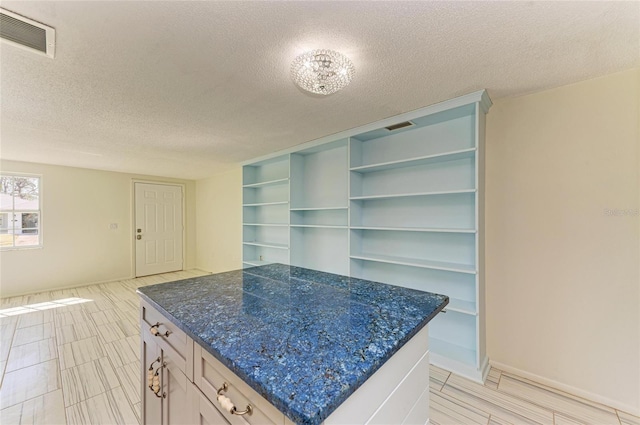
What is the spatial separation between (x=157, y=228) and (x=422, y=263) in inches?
219

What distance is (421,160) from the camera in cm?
240

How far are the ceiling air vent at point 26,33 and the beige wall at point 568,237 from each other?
9.85 feet

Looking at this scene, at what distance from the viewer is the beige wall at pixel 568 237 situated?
1721 mm

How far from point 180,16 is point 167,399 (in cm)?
→ 178

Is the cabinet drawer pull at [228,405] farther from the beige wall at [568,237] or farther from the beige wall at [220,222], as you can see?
the beige wall at [220,222]

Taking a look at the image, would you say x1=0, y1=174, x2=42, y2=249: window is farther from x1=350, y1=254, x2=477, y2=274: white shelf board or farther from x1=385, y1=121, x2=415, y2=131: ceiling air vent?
x1=385, y1=121, x2=415, y2=131: ceiling air vent

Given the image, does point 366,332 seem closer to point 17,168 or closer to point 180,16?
point 180,16

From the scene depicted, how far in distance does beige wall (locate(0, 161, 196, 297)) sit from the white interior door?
17cm

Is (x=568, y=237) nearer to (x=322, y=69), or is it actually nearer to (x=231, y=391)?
(x=322, y=69)

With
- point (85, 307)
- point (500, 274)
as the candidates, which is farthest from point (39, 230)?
point (500, 274)

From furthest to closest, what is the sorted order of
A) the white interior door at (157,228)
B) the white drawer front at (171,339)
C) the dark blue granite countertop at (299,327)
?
1. the white interior door at (157,228)
2. the white drawer front at (171,339)
3. the dark blue granite countertop at (299,327)

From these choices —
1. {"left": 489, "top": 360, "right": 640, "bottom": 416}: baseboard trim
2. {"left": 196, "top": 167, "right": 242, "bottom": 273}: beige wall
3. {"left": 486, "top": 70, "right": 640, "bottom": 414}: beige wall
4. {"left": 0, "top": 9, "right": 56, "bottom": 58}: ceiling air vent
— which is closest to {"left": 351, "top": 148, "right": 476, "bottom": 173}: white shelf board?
{"left": 486, "top": 70, "right": 640, "bottom": 414}: beige wall

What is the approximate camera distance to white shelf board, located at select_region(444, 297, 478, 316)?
2.04 m

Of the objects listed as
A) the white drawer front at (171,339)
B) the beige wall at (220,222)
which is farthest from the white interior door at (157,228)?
the white drawer front at (171,339)
